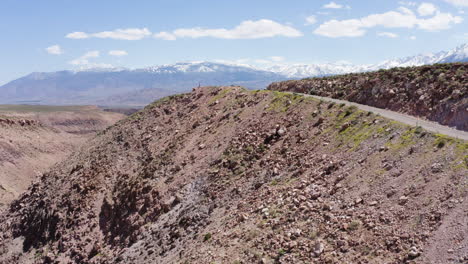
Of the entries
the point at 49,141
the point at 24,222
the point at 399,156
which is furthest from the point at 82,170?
the point at 49,141

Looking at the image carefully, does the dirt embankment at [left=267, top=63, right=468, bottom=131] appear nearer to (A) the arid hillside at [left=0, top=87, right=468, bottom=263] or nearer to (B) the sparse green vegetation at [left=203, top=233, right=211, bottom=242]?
(A) the arid hillside at [left=0, top=87, right=468, bottom=263]

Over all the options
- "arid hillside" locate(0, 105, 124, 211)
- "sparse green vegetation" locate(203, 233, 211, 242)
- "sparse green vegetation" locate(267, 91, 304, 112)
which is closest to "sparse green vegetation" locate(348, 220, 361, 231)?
"sparse green vegetation" locate(203, 233, 211, 242)

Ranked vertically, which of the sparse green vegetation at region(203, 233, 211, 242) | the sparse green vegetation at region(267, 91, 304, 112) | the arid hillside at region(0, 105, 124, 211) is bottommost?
the arid hillside at region(0, 105, 124, 211)

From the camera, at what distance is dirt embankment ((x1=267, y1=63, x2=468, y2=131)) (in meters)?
21.5

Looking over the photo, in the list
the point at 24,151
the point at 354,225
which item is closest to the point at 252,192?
the point at 354,225

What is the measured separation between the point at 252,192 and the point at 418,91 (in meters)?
13.7

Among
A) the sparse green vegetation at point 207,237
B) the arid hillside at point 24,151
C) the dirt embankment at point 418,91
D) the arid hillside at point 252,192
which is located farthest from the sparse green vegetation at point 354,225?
the arid hillside at point 24,151

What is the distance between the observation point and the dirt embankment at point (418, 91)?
2153cm

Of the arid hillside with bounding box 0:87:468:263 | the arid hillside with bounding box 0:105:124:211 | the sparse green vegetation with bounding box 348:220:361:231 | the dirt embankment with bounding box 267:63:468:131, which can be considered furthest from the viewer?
the arid hillside with bounding box 0:105:124:211

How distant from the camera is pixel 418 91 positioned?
25031mm

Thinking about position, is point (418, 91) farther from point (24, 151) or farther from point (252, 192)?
point (24, 151)

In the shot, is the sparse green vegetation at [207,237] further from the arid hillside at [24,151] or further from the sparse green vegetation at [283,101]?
the arid hillside at [24,151]

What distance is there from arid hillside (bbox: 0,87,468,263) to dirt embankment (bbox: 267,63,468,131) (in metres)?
3.94

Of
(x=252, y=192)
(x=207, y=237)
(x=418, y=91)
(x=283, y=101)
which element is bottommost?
(x=207, y=237)
